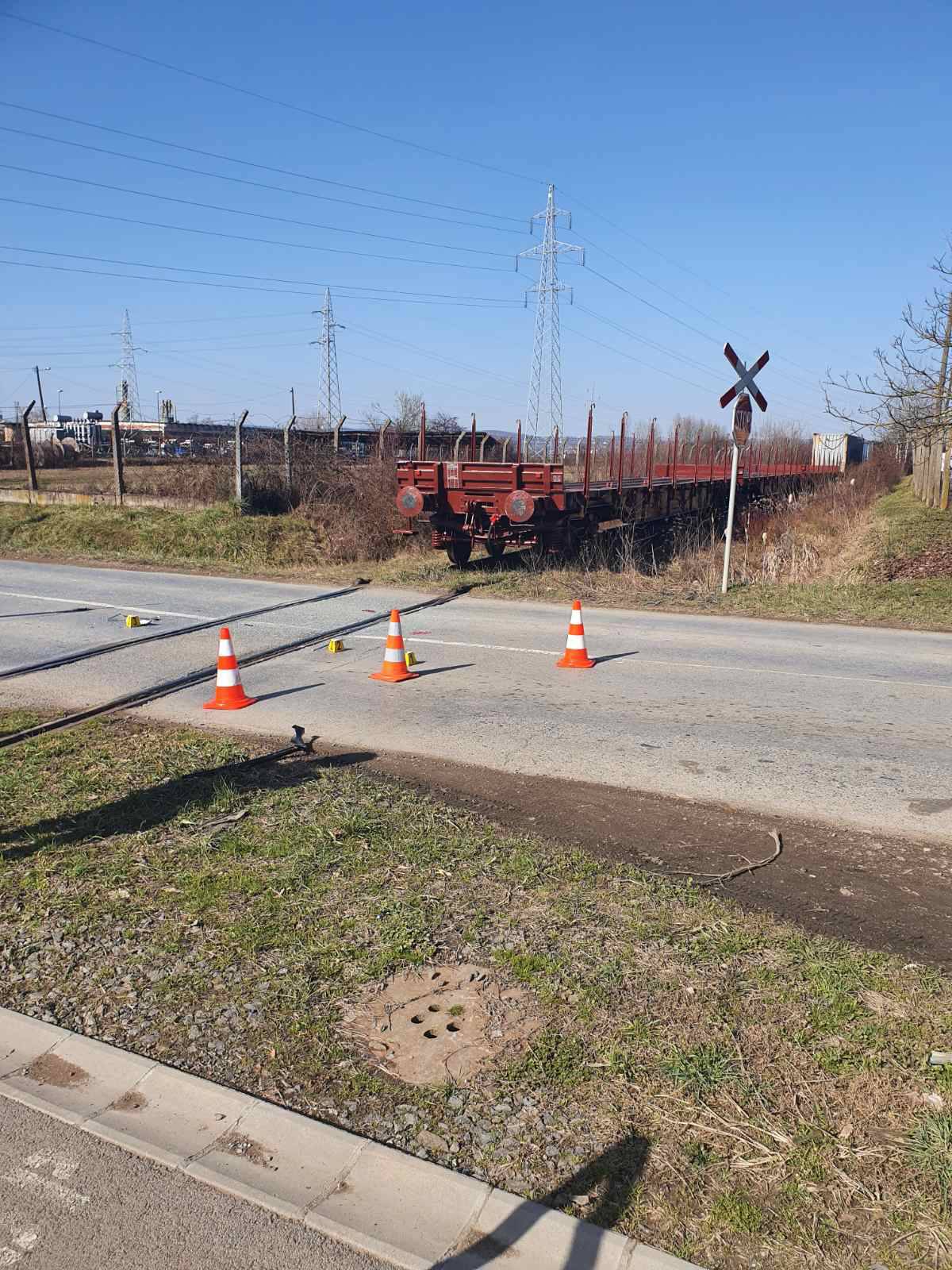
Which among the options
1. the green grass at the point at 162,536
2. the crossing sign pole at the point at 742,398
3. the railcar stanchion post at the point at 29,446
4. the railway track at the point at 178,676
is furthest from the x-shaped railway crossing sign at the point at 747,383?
the railcar stanchion post at the point at 29,446

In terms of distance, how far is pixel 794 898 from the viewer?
14.3 ft

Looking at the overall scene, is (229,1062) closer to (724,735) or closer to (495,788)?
(495,788)

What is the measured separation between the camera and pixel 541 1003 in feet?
11.5

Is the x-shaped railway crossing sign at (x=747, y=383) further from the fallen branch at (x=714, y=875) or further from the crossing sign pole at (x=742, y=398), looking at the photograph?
the fallen branch at (x=714, y=875)

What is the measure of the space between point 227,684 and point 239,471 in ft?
43.5

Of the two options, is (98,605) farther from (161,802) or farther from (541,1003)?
(541,1003)

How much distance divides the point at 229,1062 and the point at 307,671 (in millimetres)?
6108

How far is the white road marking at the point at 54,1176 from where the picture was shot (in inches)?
106

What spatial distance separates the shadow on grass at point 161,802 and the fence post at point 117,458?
15.9m

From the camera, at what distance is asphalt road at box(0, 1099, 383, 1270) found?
248 cm

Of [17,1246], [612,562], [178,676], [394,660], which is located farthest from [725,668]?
[612,562]

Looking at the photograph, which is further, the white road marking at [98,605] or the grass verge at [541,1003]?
the white road marking at [98,605]


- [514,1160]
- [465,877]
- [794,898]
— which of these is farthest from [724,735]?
[514,1160]

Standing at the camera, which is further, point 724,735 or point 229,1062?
point 724,735
